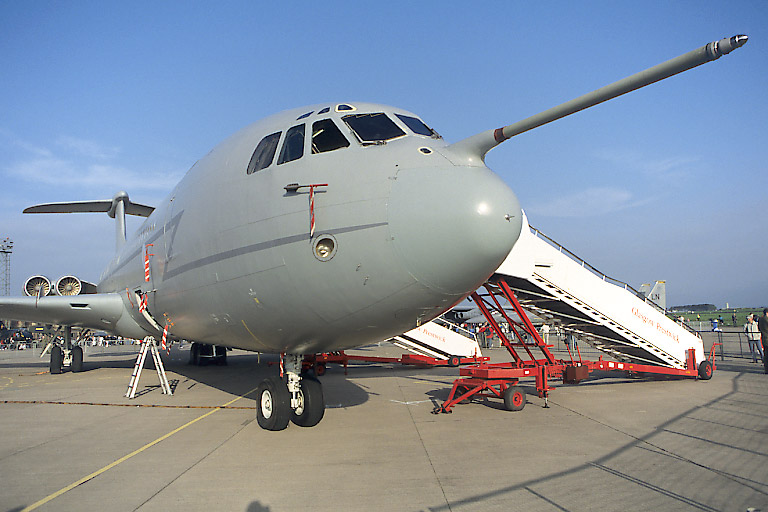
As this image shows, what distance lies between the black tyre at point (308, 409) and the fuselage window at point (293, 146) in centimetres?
402

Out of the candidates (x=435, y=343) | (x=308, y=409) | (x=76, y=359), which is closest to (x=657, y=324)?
(x=435, y=343)

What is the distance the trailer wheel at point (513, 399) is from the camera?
34.7 ft

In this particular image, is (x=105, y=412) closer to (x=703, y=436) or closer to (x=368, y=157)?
(x=368, y=157)

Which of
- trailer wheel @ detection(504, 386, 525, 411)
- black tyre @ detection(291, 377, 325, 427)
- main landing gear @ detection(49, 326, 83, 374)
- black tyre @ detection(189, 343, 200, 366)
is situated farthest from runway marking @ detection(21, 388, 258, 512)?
main landing gear @ detection(49, 326, 83, 374)

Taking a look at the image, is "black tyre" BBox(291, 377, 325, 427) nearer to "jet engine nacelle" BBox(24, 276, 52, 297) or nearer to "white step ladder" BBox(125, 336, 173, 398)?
"white step ladder" BBox(125, 336, 173, 398)

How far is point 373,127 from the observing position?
6629 mm

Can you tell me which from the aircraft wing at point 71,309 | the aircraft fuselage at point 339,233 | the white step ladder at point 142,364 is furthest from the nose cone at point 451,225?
the aircraft wing at point 71,309

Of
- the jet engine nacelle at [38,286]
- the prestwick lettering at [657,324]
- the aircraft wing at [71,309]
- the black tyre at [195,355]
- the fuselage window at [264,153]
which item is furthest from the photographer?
the black tyre at [195,355]

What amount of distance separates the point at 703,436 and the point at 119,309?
14.1 metres

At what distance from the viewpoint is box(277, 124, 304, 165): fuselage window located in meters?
6.66

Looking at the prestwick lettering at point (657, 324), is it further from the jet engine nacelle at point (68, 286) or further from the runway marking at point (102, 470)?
the jet engine nacelle at point (68, 286)

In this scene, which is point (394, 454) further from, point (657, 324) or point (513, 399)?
point (657, 324)

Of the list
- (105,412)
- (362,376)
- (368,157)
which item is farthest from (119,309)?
(368,157)

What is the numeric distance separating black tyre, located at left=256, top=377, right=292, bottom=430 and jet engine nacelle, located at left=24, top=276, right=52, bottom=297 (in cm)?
1499
